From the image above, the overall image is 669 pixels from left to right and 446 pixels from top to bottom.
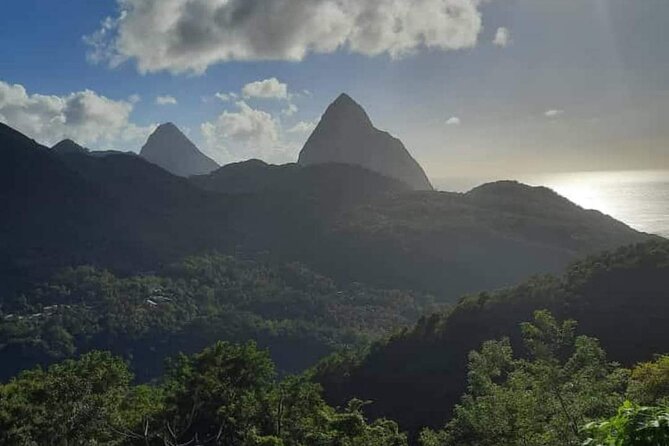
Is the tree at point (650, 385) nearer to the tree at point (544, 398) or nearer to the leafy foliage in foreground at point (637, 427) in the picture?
the tree at point (544, 398)

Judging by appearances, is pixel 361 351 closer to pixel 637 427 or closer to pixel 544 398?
pixel 544 398

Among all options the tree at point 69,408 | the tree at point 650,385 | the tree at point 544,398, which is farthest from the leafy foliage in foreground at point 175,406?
the tree at point 650,385

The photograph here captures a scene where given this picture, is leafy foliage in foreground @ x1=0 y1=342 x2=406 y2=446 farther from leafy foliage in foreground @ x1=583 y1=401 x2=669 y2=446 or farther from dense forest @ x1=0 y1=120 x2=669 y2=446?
leafy foliage in foreground @ x1=583 y1=401 x2=669 y2=446

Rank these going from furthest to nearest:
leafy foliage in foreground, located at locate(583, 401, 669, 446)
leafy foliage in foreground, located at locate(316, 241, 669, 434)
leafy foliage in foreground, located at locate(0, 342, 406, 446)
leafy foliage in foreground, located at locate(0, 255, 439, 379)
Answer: leafy foliage in foreground, located at locate(0, 255, 439, 379), leafy foliage in foreground, located at locate(316, 241, 669, 434), leafy foliage in foreground, located at locate(0, 342, 406, 446), leafy foliage in foreground, located at locate(583, 401, 669, 446)

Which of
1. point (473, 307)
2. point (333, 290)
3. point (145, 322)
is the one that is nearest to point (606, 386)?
point (473, 307)

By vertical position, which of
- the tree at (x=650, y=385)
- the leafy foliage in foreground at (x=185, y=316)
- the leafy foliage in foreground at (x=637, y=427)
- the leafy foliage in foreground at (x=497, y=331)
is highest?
the leafy foliage in foreground at (x=637, y=427)

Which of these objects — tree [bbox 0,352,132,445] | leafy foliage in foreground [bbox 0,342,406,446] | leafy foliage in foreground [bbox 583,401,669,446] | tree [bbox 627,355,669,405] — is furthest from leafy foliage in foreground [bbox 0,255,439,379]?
leafy foliage in foreground [bbox 583,401,669,446]
